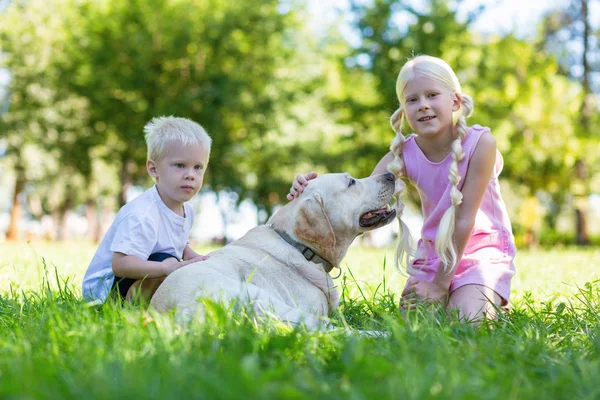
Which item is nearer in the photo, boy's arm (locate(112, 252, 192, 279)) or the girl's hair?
boy's arm (locate(112, 252, 192, 279))

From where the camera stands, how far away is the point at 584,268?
23.9ft

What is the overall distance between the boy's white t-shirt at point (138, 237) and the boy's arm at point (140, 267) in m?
0.06

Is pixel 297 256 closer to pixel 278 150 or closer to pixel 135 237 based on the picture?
pixel 135 237

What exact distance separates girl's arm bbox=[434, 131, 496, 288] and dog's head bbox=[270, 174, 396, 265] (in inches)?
20.1

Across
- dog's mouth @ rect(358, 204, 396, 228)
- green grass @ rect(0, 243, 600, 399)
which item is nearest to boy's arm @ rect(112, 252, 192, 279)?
green grass @ rect(0, 243, 600, 399)

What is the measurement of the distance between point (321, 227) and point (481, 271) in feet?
4.06

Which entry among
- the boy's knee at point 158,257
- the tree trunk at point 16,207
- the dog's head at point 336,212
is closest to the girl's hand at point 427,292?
the dog's head at point 336,212

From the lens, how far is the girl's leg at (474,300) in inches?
158

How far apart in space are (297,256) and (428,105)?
57.8 inches

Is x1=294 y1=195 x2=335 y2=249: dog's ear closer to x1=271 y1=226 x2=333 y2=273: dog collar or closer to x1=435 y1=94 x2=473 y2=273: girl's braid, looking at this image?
x1=271 y1=226 x2=333 y2=273: dog collar

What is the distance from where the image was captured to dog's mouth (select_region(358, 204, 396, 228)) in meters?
4.46

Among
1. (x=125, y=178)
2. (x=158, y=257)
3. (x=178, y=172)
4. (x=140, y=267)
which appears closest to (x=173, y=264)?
(x=140, y=267)

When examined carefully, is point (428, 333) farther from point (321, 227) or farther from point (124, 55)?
point (124, 55)

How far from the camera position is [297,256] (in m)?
4.16
